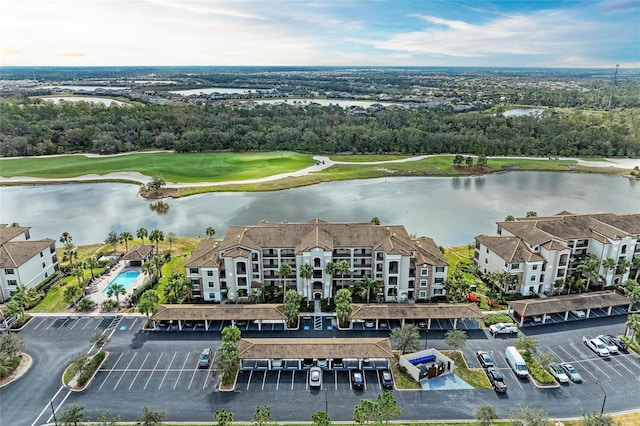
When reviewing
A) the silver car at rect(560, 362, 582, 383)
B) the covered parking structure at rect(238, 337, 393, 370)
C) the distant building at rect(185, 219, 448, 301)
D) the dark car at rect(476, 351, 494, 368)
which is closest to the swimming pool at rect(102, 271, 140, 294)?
the distant building at rect(185, 219, 448, 301)

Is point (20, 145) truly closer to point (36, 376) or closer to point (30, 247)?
point (30, 247)

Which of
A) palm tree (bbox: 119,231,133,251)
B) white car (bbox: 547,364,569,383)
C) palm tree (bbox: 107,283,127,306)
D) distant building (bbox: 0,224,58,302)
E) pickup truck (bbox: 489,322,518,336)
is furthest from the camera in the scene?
palm tree (bbox: 119,231,133,251)

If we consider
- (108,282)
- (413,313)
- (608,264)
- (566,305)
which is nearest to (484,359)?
(413,313)

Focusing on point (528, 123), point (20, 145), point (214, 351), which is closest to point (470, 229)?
point (214, 351)

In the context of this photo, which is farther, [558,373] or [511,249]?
[511,249]

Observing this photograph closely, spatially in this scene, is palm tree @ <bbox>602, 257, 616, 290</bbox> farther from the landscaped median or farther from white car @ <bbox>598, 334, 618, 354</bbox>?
the landscaped median

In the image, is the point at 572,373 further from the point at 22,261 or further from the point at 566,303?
the point at 22,261
